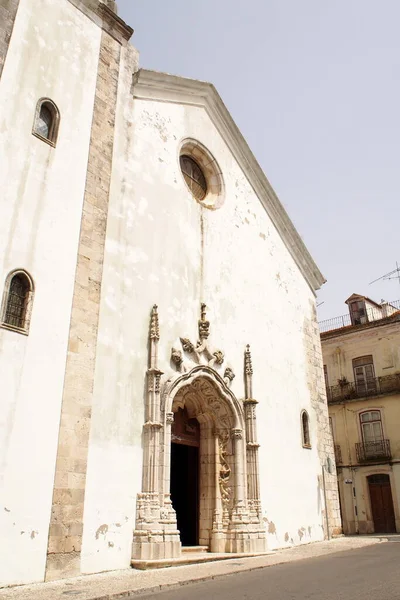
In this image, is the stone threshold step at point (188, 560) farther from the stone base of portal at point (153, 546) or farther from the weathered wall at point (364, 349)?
the weathered wall at point (364, 349)

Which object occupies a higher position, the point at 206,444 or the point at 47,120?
the point at 47,120

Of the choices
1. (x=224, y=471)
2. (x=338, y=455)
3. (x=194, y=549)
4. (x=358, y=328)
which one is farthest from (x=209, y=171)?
(x=338, y=455)

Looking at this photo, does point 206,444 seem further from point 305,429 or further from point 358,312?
point 358,312

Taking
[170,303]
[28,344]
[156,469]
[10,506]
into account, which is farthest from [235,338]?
[10,506]

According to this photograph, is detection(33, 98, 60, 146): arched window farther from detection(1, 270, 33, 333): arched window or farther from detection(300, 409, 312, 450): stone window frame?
detection(300, 409, 312, 450): stone window frame

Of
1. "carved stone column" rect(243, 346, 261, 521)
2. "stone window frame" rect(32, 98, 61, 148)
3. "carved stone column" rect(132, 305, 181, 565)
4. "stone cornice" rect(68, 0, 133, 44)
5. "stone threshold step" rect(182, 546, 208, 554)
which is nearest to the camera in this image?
"carved stone column" rect(132, 305, 181, 565)

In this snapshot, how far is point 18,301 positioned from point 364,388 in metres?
21.4

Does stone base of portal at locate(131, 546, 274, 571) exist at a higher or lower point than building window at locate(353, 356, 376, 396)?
lower

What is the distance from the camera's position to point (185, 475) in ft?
39.4

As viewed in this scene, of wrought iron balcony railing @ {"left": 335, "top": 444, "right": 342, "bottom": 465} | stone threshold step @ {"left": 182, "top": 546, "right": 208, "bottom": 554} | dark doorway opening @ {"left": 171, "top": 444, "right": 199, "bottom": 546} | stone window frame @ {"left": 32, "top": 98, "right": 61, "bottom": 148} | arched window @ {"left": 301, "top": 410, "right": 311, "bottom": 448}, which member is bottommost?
stone threshold step @ {"left": 182, "top": 546, "right": 208, "bottom": 554}

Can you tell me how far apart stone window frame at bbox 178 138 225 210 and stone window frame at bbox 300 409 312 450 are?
6.16 meters

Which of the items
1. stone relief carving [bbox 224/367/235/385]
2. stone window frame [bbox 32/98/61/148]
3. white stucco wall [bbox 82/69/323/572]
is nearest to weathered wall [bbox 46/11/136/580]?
white stucco wall [bbox 82/69/323/572]

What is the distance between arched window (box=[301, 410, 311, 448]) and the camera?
14.2m

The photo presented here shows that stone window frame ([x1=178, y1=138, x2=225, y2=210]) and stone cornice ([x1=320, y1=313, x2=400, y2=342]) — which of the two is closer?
stone window frame ([x1=178, y1=138, x2=225, y2=210])
